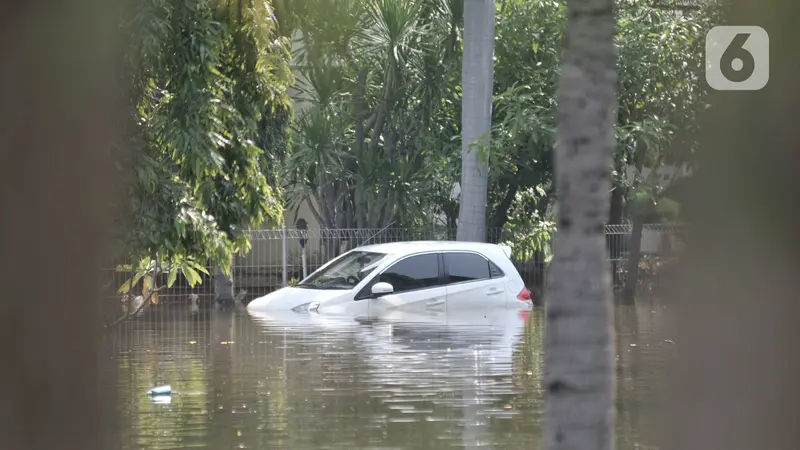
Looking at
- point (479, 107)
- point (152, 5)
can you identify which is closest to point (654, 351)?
point (152, 5)

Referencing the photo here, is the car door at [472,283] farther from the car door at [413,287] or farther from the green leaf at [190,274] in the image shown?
the green leaf at [190,274]

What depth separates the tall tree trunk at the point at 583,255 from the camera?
5.11 m

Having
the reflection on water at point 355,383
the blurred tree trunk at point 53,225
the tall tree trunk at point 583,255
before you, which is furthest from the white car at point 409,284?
the tall tree trunk at point 583,255

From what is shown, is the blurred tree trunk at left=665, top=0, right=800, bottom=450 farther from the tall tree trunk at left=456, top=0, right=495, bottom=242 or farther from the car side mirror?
the tall tree trunk at left=456, top=0, right=495, bottom=242

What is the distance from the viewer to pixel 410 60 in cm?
2898

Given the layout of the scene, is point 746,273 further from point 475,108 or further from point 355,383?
point 475,108

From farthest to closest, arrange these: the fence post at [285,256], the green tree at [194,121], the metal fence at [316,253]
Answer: the metal fence at [316,253] → the fence post at [285,256] → the green tree at [194,121]

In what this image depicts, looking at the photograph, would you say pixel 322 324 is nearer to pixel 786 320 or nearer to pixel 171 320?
pixel 171 320

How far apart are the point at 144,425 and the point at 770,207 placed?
6.51 m

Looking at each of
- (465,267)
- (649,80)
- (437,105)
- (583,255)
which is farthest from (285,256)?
(583,255)

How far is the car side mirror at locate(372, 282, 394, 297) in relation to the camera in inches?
719

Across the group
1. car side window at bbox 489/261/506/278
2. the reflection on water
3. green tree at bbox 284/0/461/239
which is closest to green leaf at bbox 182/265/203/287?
the reflection on water

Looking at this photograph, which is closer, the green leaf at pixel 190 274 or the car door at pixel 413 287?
the green leaf at pixel 190 274

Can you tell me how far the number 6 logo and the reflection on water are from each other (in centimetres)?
110
